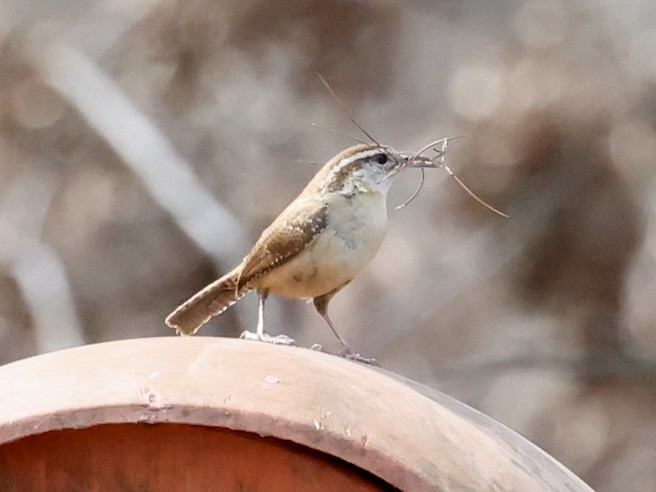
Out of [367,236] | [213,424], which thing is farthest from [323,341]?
[213,424]

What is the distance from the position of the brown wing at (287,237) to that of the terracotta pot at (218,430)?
40.3 inches

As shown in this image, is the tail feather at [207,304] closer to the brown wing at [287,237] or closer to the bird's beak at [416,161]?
Answer: the brown wing at [287,237]

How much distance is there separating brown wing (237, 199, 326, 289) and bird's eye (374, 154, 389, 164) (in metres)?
0.22

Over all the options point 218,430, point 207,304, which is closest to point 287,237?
point 207,304

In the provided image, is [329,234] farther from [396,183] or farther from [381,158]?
[396,183]

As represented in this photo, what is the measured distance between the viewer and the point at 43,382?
5.12ft

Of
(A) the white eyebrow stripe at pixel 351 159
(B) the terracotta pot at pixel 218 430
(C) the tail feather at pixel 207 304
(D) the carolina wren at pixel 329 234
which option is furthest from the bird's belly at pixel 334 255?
(B) the terracotta pot at pixel 218 430

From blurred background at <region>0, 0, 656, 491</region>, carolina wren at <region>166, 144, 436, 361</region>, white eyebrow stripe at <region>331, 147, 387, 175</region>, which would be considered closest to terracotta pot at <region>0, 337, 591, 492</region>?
carolina wren at <region>166, 144, 436, 361</region>

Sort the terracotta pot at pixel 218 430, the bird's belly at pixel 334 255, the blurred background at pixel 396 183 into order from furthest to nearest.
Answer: the blurred background at pixel 396 183 → the bird's belly at pixel 334 255 → the terracotta pot at pixel 218 430

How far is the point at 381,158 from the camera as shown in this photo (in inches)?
113

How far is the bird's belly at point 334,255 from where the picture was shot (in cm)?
266

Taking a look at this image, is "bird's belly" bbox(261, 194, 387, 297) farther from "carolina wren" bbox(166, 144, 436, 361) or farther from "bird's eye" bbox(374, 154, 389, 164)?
"bird's eye" bbox(374, 154, 389, 164)

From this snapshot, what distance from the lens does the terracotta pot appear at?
144 cm

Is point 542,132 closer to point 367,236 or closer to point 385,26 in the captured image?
point 385,26
